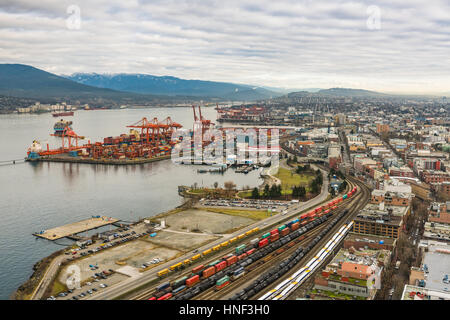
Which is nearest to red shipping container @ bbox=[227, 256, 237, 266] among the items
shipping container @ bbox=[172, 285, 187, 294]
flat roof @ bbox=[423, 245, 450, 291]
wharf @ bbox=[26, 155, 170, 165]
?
shipping container @ bbox=[172, 285, 187, 294]

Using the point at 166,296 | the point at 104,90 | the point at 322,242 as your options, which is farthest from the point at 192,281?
the point at 104,90

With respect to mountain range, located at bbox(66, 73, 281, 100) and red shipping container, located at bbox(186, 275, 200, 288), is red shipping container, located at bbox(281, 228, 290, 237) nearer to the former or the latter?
red shipping container, located at bbox(186, 275, 200, 288)

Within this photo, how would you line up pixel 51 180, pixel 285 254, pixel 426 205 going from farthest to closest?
1. pixel 51 180
2. pixel 426 205
3. pixel 285 254

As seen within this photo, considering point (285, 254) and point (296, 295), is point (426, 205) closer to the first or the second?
point (285, 254)

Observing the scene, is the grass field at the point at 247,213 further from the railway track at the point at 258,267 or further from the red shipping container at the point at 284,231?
the railway track at the point at 258,267

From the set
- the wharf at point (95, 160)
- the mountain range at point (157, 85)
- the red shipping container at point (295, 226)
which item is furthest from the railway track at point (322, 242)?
the mountain range at point (157, 85)

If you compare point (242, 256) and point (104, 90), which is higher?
point (104, 90)

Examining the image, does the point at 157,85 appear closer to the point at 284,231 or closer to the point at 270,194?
the point at 270,194
